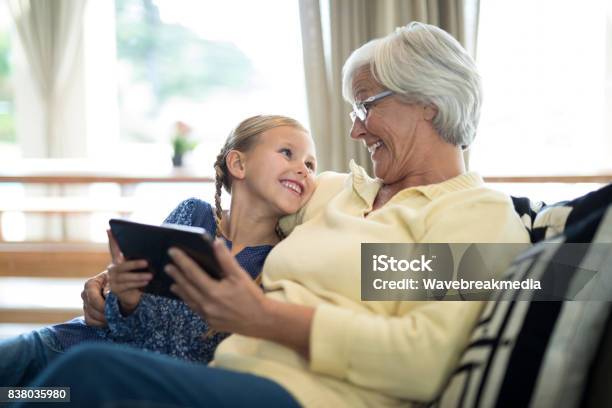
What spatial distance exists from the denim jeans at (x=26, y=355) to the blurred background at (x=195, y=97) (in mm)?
1811

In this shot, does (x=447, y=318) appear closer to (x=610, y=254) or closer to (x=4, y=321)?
(x=610, y=254)

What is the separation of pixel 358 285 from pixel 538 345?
1.32 ft

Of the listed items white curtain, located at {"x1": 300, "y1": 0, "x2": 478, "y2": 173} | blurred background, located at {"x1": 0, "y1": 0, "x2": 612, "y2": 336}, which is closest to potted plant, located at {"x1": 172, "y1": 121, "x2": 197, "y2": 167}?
blurred background, located at {"x1": 0, "y1": 0, "x2": 612, "y2": 336}

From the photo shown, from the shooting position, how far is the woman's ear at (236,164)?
5.81 ft

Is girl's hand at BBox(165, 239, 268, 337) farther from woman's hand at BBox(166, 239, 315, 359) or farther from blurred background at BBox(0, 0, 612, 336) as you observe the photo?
blurred background at BBox(0, 0, 612, 336)

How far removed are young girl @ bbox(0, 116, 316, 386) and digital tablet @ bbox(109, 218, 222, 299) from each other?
0.06 meters

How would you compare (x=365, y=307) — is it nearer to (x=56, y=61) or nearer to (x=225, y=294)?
(x=225, y=294)

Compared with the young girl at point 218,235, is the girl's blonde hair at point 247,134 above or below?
above

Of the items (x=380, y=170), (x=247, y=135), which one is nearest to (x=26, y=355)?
(x=247, y=135)

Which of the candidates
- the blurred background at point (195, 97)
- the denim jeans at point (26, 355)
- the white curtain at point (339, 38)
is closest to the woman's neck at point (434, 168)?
the denim jeans at point (26, 355)

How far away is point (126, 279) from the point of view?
4.69 feet

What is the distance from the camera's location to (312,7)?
386 centimetres

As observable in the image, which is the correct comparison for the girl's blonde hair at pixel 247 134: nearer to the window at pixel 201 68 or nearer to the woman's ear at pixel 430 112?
the woman's ear at pixel 430 112

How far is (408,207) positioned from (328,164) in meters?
2.42
